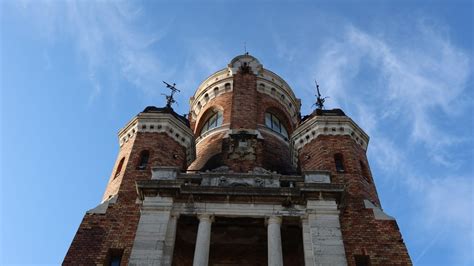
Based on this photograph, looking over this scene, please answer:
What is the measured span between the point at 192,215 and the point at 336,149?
7.39m

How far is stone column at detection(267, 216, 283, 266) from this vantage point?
52.5ft

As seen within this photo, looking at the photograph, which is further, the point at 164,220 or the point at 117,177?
the point at 117,177

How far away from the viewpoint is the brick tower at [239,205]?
1694 centimetres

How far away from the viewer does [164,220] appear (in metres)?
17.3

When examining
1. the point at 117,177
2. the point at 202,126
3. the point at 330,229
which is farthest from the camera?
the point at 202,126

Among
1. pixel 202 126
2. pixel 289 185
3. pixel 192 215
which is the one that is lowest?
pixel 192 215

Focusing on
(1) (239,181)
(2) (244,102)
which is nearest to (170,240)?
(1) (239,181)

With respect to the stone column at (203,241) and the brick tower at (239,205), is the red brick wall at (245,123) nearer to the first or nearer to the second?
the brick tower at (239,205)

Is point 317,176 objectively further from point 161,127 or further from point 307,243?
point 161,127

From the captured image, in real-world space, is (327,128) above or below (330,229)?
above

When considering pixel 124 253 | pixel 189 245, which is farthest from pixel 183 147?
pixel 124 253

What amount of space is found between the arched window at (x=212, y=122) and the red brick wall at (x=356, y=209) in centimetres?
780

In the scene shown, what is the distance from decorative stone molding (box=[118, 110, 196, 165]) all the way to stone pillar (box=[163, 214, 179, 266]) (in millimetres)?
6317

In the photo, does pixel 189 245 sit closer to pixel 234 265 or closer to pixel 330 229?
pixel 234 265
